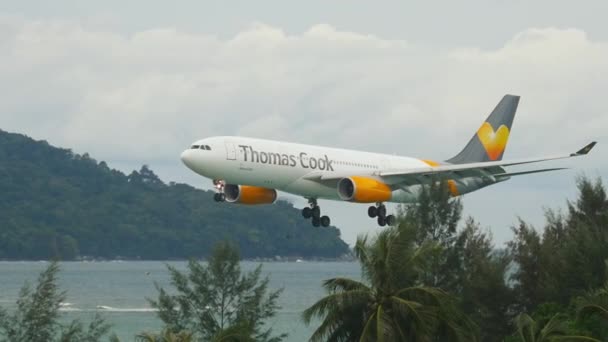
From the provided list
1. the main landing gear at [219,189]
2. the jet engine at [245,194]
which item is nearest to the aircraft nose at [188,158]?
the main landing gear at [219,189]

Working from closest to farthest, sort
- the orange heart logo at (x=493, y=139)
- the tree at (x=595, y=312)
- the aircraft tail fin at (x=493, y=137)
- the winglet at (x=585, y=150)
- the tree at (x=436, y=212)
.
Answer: the tree at (x=595, y=312), the winglet at (x=585, y=150), the tree at (x=436, y=212), the aircraft tail fin at (x=493, y=137), the orange heart logo at (x=493, y=139)

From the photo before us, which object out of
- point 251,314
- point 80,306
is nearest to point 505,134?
point 251,314

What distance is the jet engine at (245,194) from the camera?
7719 centimetres

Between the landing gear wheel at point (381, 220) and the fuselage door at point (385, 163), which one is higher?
the fuselage door at point (385, 163)

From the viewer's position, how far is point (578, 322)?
52781mm

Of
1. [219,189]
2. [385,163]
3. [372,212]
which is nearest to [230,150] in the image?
[219,189]

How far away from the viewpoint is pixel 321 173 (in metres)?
76.2

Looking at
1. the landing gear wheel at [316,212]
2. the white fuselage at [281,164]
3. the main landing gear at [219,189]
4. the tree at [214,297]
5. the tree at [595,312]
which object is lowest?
the tree at [595,312]

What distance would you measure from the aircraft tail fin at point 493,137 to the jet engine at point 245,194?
18.1 m

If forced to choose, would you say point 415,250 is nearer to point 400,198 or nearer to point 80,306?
point 400,198

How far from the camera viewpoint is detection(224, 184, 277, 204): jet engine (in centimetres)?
7719

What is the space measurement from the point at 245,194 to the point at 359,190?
6.78m

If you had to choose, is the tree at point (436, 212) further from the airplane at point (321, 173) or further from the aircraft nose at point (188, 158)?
the aircraft nose at point (188, 158)

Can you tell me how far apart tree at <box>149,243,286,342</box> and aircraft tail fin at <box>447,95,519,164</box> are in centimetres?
1876
